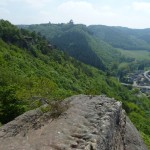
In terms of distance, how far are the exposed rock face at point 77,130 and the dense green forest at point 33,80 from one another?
326cm

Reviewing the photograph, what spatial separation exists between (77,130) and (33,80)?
46435 mm

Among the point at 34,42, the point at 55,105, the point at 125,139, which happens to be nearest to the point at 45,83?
the point at 55,105

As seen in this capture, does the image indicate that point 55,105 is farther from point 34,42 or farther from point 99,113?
point 34,42

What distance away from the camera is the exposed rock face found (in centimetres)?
1789

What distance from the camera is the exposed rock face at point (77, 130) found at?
17.9 metres

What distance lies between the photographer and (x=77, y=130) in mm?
19438

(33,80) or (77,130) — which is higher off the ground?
(77,130)

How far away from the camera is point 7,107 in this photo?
3709 cm

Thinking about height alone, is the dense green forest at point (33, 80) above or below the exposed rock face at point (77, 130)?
below

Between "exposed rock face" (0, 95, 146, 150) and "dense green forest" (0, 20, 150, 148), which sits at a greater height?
"exposed rock face" (0, 95, 146, 150)

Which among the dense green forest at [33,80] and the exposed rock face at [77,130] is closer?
the exposed rock face at [77,130]

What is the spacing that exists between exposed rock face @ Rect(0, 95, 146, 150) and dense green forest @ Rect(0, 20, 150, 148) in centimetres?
326

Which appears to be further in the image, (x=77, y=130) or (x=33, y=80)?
(x=33, y=80)

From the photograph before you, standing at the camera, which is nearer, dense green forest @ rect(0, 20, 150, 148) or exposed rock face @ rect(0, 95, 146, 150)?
exposed rock face @ rect(0, 95, 146, 150)
